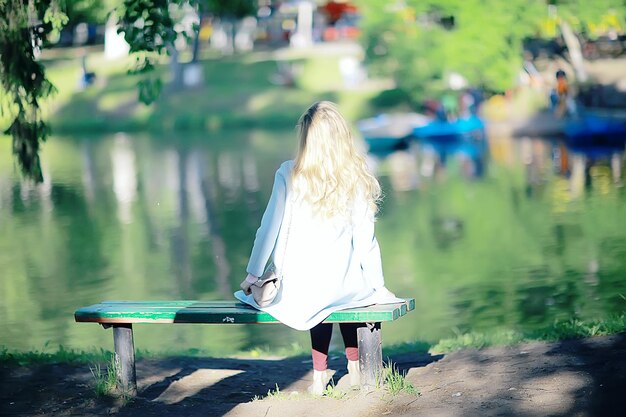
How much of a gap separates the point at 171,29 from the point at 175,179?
1813 centimetres

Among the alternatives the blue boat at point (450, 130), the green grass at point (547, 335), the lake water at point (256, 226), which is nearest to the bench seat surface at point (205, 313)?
the green grass at point (547, 335)

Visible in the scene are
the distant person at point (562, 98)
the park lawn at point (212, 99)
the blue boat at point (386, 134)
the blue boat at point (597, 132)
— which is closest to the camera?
the blue boat at point (597, 132)

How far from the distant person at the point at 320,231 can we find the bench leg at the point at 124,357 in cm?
79

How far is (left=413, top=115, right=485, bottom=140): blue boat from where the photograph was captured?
3247 cm

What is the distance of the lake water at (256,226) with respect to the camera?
11.6 metres

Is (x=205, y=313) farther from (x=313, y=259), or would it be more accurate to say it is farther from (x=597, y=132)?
(x=597, y=132)

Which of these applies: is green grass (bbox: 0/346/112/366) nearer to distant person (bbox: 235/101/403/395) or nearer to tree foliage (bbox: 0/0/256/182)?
tree foliage (bbox: 0/0/256/182)

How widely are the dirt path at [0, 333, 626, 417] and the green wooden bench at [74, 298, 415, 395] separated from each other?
167 millimetres

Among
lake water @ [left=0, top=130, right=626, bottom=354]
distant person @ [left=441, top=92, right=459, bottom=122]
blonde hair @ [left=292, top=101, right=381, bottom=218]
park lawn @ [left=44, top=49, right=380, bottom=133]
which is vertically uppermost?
park lawn @ [left=44, top=49, right=380, bottom=133]

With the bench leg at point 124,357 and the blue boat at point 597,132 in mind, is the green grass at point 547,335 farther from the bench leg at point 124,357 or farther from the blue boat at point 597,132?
the blue boat at point 597,132

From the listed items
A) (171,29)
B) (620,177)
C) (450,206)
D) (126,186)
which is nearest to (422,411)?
(171,29)

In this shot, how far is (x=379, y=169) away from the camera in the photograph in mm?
26766

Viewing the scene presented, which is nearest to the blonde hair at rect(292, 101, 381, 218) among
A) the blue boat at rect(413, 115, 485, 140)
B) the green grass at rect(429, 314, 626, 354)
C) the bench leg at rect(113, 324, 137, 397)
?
the bench leg at rect(113, 324, 137, 397)

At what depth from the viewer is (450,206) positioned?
20.3 meters
